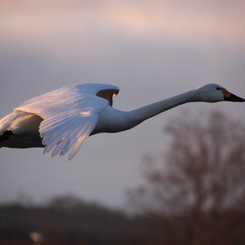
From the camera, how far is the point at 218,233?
96.1 ft

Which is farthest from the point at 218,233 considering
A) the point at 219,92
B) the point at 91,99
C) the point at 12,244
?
the point at 91,99

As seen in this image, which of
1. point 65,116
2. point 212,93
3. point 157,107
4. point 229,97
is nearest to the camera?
point 65,116

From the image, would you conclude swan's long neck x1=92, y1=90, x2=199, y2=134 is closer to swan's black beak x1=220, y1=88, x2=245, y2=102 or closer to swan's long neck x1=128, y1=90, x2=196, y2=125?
swan's long neck x1=128, y1=90, x2=196, y2=125

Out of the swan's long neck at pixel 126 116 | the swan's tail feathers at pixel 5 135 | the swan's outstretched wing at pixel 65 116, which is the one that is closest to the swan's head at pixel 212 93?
the swan's long neck at pixel 126 116

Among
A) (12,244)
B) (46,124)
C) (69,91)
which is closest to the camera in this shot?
(46,124)

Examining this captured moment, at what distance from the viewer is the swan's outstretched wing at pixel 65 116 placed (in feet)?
23.9

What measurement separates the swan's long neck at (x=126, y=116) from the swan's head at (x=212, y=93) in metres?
0.53

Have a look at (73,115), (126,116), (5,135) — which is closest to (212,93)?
(126,116)

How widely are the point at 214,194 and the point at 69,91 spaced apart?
788 inches

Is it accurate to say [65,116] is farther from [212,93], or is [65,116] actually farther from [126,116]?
[212,93]

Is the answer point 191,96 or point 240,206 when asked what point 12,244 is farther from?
point 191,96

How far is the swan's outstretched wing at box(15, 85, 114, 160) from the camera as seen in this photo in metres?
7.27

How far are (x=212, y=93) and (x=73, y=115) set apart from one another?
132 inches

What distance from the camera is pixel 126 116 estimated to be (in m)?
10.1
